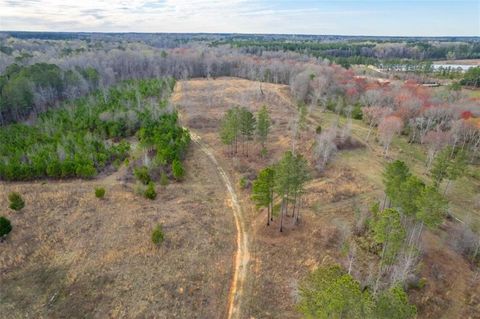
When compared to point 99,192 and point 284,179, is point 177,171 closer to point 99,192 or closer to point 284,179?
point 99,192

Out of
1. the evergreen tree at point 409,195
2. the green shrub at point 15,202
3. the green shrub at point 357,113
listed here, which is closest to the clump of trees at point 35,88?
the green shrub at point 15,202

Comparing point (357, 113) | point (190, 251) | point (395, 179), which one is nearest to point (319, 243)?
point (395, 179)

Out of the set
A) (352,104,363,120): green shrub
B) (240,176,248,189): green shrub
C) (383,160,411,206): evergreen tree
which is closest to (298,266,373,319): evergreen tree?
(383,160,411,206): evergreen tree

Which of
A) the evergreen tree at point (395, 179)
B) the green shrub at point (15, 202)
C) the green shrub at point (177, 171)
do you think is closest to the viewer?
the evergreen tree at point (395, 179)

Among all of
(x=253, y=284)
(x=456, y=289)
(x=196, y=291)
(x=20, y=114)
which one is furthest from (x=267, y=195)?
(x=20, y=114)

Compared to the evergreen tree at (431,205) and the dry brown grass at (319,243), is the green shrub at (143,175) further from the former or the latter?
the evergreen tree at (431,205)

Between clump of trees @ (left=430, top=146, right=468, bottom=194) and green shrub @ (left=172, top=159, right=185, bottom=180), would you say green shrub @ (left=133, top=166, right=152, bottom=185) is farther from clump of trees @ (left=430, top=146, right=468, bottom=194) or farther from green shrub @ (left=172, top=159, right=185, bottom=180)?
clump of trees @ (left=430, top=146, right=468, bottom=194)

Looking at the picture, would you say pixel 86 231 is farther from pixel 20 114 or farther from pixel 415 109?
pixel 415 109

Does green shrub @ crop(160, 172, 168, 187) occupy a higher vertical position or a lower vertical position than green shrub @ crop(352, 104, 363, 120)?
lower
